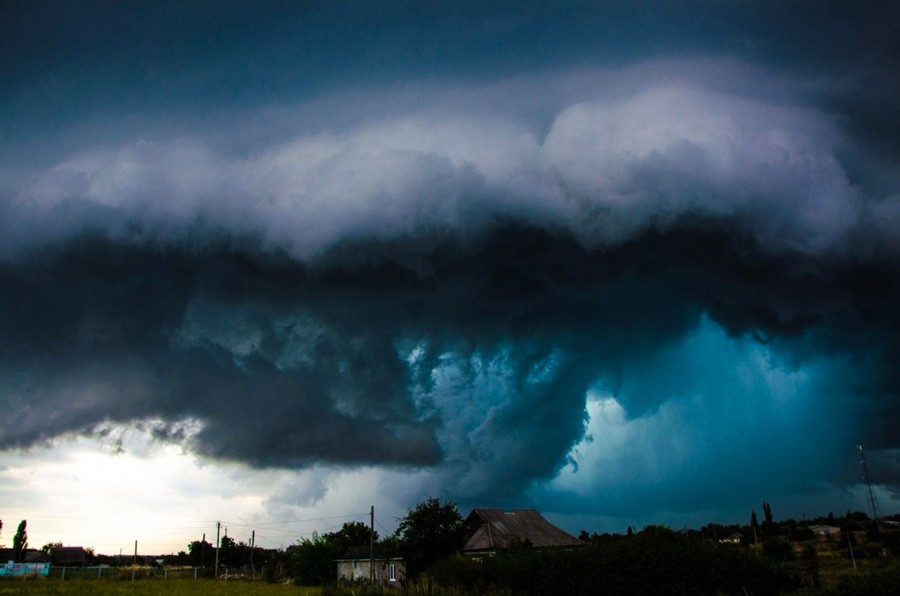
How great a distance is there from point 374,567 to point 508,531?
13.8 metres

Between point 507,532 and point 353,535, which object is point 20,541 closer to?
point 353,535

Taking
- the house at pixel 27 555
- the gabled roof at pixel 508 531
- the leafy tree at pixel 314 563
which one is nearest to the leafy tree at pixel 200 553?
the house at pixel 27 555

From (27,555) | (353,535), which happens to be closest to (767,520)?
(353,535)

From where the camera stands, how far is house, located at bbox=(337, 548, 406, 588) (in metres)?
60.4

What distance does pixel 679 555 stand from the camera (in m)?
31.9

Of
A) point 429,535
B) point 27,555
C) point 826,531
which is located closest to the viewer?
point 429,535

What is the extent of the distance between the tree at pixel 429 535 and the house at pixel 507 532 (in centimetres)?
236

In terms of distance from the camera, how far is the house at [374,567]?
60375 millimetres

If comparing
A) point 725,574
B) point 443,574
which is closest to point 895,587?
point 725,574

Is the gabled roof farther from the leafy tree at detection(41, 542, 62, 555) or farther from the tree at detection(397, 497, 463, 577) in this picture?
the leafy tree at detection(41, 542, 62, 555)

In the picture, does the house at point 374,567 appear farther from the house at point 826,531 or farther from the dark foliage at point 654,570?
the house at point 826,531

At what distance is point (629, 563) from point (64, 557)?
12581cm

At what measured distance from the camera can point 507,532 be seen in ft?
206

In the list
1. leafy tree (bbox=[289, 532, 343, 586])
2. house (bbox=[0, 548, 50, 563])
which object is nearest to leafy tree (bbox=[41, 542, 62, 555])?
house (bbox=[0, 548, 50, 563])
